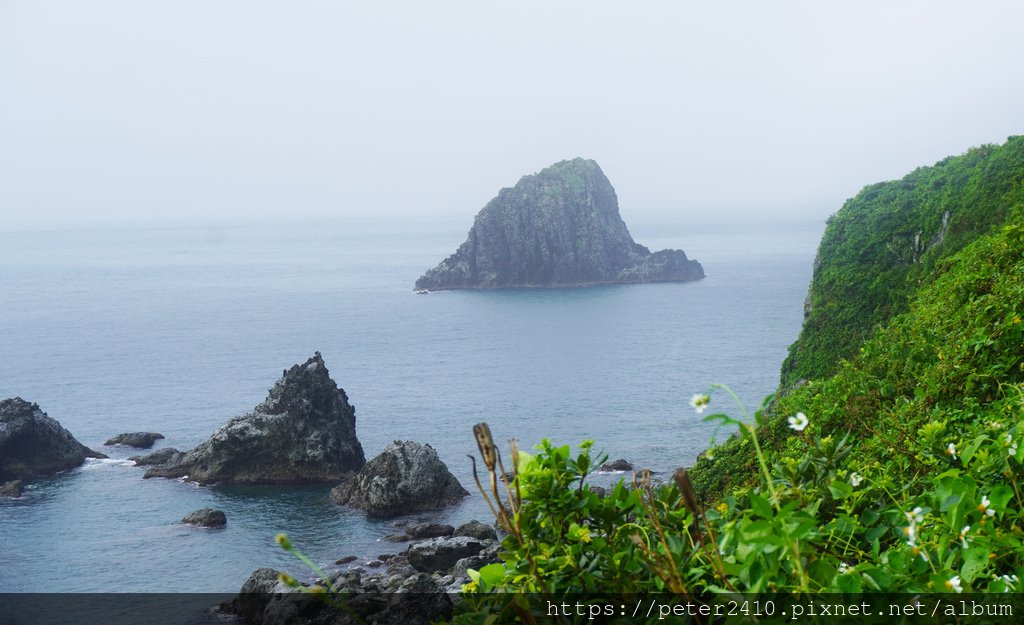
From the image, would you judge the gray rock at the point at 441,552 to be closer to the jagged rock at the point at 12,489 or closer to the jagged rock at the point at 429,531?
the jagged rock at the point at 429,531

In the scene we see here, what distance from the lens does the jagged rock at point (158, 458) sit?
58906 millimetres

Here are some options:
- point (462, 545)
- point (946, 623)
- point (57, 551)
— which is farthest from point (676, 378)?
point (946, 623)

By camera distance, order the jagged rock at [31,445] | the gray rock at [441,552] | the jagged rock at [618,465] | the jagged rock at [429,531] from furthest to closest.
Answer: the jagged rock at [31,445]
the jagged rock at [618,465]
the jagged rock at [429,531]
the gray rock at [441,552]

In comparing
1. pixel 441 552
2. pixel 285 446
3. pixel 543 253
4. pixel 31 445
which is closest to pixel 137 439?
pixel 31 445

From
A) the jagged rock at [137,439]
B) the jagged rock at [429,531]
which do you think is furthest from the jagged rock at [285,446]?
the jagged rock at [429,531]

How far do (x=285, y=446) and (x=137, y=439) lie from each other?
48.0ft

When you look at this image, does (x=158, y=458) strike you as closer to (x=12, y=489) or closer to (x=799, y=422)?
(x=12, y=489)

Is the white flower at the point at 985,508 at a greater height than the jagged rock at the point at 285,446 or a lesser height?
greater

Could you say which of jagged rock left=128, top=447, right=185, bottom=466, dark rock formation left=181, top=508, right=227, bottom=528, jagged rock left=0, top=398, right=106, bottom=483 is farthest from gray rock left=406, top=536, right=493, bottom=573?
jagged rock left=0, top=398, right=106, bottom=483

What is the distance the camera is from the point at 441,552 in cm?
3950

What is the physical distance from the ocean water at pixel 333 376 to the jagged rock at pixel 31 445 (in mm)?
1570

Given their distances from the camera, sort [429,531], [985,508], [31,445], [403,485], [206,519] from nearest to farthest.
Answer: [985,508], [429,531], [206,519], [403,485], [31,445]

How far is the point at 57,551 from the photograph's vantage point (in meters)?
45.0

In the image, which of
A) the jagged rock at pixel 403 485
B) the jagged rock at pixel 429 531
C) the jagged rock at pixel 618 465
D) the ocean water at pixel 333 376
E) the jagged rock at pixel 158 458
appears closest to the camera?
the jagged rock at pixel 429 531
